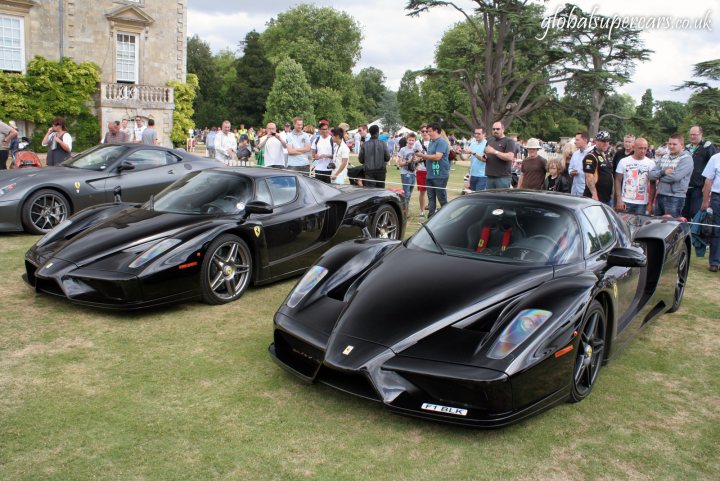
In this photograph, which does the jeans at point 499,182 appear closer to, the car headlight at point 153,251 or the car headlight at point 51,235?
the car headlight at point 153,251

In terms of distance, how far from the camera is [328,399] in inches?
157

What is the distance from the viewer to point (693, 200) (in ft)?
31.5

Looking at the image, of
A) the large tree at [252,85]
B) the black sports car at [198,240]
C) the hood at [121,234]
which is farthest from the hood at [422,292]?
the large tree at [252,85]

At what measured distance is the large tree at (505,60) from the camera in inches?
1455

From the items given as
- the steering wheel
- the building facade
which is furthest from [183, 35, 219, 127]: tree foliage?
the steering wheel

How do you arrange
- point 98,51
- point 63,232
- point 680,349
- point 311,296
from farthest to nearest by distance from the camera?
point 98,51
point 63,232
point 680,349
point 311,296

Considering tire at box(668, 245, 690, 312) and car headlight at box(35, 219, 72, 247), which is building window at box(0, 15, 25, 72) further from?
tire at box(668, 245, 690, 312)

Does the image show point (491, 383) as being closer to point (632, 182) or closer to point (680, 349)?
point (680, 349)

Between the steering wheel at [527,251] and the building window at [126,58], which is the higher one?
the building window at [126,58]

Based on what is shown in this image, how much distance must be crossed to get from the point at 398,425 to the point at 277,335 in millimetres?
1068

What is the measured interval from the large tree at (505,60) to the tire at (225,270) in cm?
3230

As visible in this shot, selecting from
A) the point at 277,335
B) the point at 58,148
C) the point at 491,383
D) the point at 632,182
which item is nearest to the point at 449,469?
the point at 491,383

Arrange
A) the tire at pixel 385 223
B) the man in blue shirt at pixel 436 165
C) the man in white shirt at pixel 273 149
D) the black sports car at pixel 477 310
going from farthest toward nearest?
the man in blue shirt at pixel 436 165 < the man in white shirt at pixel 273 149 < the tire at pixel 385 223 < the black sports car at pixel 477 310

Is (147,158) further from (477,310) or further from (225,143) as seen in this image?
(477,310)
